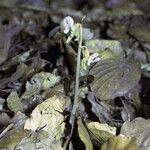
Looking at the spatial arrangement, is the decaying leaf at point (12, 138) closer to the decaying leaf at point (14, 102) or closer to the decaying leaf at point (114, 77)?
the decaying leaf at point (14, 102)

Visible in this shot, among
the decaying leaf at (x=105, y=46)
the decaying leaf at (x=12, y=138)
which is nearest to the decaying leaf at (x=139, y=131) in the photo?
the decaying leaf at (x=12, y=138)

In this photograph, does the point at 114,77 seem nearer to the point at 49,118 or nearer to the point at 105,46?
the point at 105,46

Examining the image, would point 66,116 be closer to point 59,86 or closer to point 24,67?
point 59,86

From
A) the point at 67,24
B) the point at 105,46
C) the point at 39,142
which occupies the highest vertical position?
the point at 67,24

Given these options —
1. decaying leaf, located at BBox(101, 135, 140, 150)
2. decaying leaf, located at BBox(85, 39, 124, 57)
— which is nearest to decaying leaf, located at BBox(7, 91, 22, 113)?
decaying leaf, located at BBox(101, 135, 140, 150)

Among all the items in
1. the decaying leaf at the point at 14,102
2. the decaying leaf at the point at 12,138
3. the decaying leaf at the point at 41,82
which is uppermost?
the decaying leaf at the point at 41,82

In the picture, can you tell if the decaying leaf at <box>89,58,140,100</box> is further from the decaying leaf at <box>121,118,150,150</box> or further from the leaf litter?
the decaying leaf at <box>121,118,150,150</box>

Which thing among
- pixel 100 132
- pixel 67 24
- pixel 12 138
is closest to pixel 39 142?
pixel 12 138
